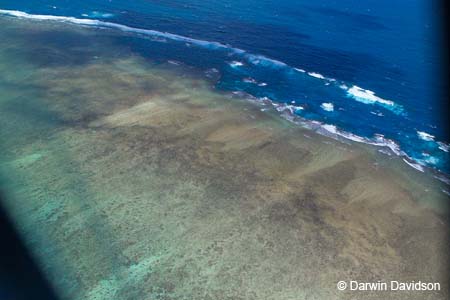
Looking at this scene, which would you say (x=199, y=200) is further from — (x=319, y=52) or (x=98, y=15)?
(x=98, y=15)

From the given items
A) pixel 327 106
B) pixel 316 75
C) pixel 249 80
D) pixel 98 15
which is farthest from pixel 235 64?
pixel 98 15

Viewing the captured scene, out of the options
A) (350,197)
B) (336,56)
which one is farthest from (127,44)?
(350,197)

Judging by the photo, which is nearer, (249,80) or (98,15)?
(249,80)

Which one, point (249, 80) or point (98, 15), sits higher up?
point (98, 15)

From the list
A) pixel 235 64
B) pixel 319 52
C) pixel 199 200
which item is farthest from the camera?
pixel 319 52

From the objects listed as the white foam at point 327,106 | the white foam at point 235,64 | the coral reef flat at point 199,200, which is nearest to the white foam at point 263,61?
the white foam at point 235,64

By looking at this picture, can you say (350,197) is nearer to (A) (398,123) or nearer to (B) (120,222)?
(A) (398,123)
